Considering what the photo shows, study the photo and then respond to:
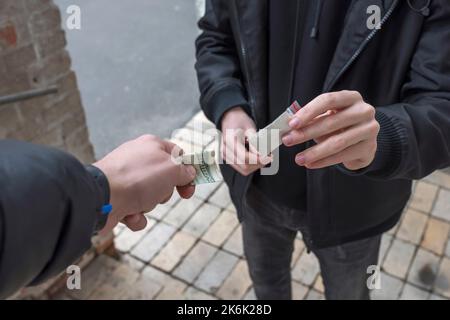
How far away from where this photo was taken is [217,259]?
2102 millimetres

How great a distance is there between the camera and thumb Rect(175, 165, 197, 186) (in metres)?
0.93

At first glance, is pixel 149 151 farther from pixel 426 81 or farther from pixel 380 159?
pixel 426 81

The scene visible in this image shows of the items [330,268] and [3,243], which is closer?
[3,243]

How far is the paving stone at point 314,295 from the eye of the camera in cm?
192

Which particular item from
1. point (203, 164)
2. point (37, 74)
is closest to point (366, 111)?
point (203, 164)

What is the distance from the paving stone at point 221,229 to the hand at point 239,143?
1.11 m

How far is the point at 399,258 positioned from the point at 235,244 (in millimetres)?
753

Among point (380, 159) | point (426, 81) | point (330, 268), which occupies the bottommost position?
point (330, 268)

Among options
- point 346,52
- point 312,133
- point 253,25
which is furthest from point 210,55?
point 312,133

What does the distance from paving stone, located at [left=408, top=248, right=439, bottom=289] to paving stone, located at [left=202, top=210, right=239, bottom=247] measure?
33.1 inches

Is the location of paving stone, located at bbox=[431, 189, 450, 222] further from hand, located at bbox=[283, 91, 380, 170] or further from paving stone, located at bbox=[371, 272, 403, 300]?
hand, located at bbox=[283, 91, 380, 170]

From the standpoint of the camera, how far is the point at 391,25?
0.95 metres

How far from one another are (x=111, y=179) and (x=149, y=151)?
115 millimetres
